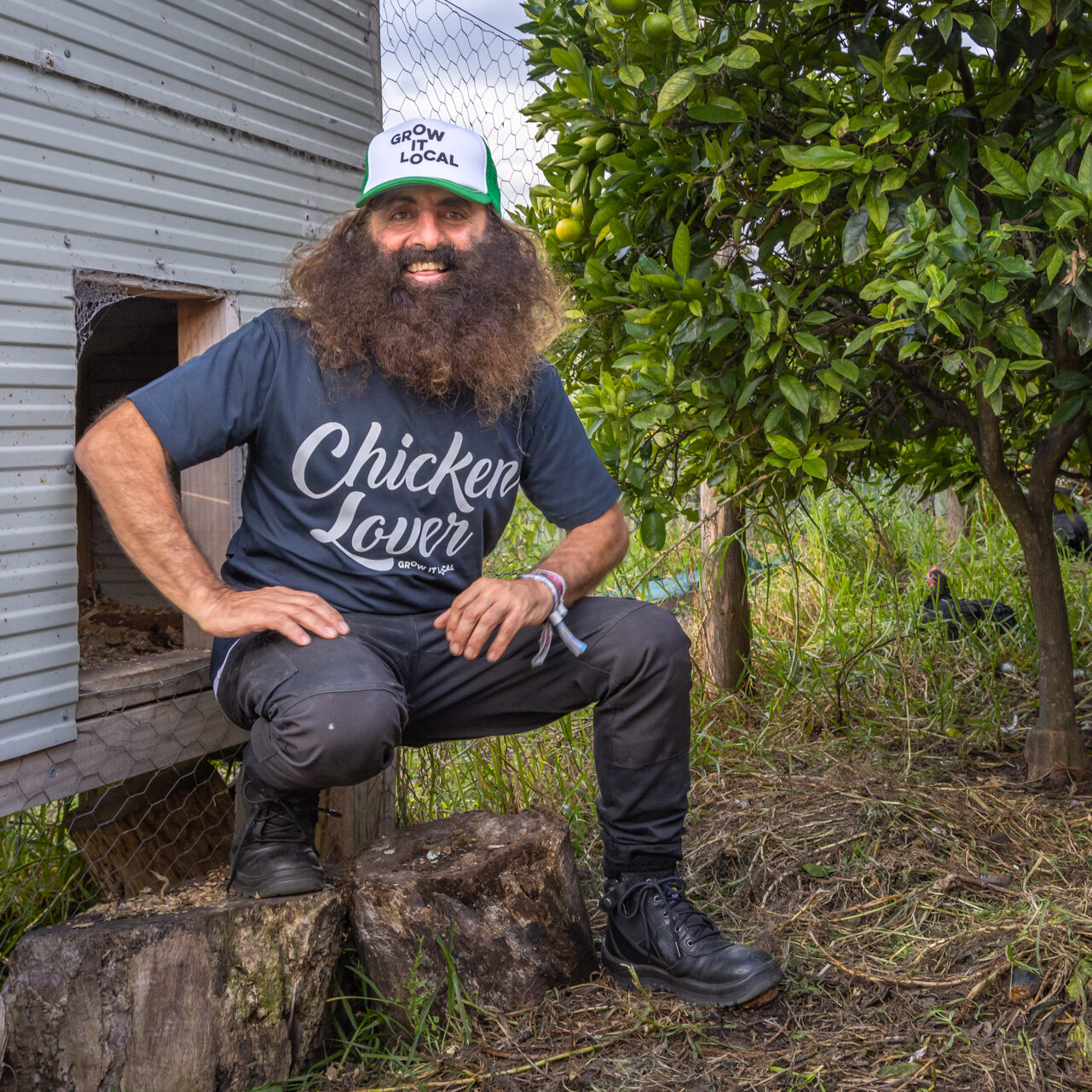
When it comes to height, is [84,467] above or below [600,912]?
above

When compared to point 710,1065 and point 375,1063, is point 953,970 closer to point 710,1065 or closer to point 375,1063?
point 710,1065

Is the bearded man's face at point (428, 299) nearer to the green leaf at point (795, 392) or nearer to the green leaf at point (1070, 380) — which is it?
the green leaf at point (795, 392)

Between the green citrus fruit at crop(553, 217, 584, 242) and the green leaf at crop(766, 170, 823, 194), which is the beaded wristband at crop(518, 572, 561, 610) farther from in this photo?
the green citrus fruit at crop(553, 217, 584, 242)

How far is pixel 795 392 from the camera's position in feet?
8.35

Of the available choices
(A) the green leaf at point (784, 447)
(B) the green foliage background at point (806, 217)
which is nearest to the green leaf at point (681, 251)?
(B) the green foliage background at point (806, 217)

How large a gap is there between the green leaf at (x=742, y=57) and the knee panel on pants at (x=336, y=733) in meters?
1.47

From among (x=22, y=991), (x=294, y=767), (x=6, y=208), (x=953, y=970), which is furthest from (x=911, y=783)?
(x=6, y=208)

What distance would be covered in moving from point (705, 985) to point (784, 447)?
3.95 feet

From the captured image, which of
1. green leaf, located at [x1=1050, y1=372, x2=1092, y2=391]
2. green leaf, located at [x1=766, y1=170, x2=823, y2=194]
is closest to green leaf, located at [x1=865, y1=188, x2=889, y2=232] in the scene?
green leaf, located at [x1=766, y1=170, x2=823, y2=194]

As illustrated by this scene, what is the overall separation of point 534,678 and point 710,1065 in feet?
2.85

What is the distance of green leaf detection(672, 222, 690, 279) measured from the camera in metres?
2.48

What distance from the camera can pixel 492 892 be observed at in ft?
7.91

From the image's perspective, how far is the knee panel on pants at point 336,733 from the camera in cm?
212

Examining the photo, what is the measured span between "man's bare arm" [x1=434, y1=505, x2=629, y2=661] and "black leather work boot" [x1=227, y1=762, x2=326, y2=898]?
1.56 ft
